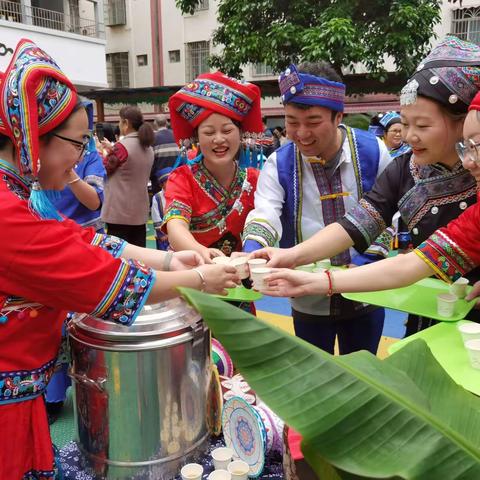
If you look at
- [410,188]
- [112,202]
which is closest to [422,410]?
[410,188]

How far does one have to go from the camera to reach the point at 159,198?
3.27 metres

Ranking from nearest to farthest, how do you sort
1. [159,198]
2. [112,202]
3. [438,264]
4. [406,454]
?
[406,454], [438,264], [159,198], [112,202]

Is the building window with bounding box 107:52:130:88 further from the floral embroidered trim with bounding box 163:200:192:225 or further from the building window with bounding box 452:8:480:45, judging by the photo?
the floral embroidered trim with bounding box 163:200:192:225

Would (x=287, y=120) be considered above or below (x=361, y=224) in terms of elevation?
above

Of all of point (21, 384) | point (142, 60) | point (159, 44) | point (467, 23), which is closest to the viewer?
point (21, 384)

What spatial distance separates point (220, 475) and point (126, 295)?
548mm

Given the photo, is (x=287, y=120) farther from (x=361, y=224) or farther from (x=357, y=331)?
(x=357, y=331)

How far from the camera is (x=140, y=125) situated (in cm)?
484

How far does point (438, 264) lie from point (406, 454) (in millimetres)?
1069

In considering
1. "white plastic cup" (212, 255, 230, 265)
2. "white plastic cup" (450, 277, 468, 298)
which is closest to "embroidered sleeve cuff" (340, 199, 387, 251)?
"white plastic cup" (450, 277, 468, 298)

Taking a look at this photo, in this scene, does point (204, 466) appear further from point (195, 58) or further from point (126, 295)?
point (195, 58)

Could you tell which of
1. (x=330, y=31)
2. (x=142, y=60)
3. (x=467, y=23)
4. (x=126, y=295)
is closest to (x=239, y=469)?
(x=126, y=295)

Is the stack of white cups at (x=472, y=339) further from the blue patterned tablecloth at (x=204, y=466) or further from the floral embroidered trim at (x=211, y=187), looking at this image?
the floral embroidered trim at (x=211, y=187)

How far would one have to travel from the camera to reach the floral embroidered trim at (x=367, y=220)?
1.87 m
